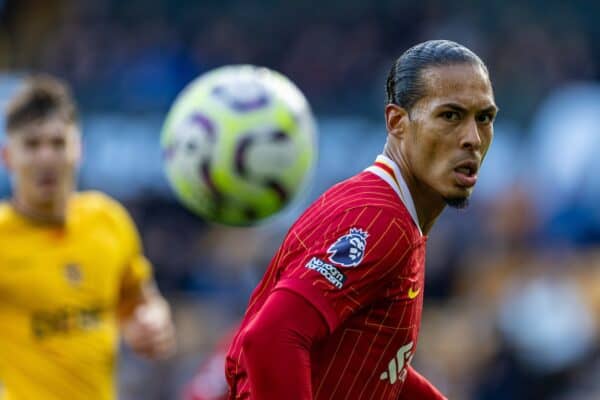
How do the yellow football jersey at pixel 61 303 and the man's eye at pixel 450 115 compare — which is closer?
the man's eye at pixel 450 115

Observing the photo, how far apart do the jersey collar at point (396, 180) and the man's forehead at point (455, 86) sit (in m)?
0.26

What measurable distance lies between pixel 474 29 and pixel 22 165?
958cm

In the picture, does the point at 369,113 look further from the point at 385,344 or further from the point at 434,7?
the point at 385,344

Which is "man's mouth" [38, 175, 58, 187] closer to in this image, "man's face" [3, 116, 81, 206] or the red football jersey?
"man's face" [3, 116, 81, 206]

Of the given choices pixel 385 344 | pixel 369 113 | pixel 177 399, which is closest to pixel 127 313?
pixel 385 344

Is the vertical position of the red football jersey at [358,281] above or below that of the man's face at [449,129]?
below

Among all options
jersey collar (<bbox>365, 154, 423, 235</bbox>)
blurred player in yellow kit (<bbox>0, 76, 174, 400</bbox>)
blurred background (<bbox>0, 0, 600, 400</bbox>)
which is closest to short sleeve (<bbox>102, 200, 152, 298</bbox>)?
blurred player in yellow kit (<bbox>0, 76, 174, 400</bbox>)

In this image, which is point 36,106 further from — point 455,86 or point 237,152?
point 455,86

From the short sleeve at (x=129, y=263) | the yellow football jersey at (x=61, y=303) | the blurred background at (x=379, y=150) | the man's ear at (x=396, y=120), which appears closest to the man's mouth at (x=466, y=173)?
the man's ear at (x=396, y=120)

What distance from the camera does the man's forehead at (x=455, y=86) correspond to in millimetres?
4086

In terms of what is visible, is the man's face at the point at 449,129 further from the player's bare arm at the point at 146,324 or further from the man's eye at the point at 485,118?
the player's bare arm at the point at 146,324

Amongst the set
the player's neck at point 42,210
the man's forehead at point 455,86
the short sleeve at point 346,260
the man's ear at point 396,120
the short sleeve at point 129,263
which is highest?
the man's forehead at point 455,86

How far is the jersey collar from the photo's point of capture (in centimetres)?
407

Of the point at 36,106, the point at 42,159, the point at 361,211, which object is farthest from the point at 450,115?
the point at 36,106
